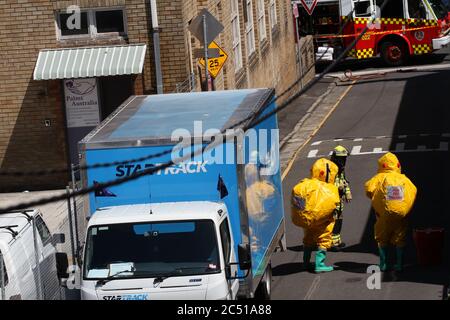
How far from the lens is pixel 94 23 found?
23391 mm

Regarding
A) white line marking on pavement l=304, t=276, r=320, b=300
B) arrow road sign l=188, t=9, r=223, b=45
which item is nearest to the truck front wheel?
white line marking on pavement l=304, t=276, r=320, b=300

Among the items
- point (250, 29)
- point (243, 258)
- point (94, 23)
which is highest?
point (94, 23)

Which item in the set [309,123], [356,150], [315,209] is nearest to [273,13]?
[309,123]

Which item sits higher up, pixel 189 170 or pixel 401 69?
pixel 189 170

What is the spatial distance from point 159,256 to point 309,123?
19.3 meters

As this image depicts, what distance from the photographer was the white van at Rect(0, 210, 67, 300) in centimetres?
1295

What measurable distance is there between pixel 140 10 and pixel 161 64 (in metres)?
1.19

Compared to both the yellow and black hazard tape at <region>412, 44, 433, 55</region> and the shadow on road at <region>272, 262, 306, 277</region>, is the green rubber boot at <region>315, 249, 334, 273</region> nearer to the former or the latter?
the shadow on road at <region>272, 262, 306, 277</region>

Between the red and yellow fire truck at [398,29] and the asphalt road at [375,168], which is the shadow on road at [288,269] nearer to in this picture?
the asphalt road at [375,168]

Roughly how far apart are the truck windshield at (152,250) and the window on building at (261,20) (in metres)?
21.4

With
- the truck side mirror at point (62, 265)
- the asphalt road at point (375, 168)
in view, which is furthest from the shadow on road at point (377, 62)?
the truck side mirror at point (62, 265)

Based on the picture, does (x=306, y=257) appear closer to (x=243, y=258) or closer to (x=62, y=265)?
(x=243, y=258)
